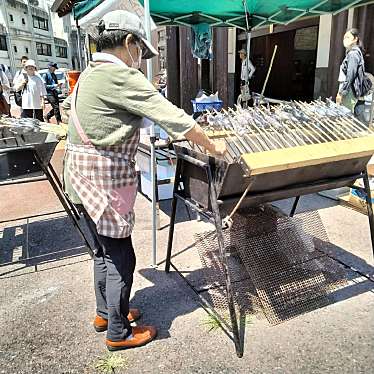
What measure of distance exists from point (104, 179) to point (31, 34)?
50.0 m

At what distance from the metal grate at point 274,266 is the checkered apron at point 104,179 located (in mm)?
941

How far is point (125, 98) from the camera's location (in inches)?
73.9

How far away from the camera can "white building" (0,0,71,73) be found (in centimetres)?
4012

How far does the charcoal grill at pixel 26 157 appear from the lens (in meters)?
2.86

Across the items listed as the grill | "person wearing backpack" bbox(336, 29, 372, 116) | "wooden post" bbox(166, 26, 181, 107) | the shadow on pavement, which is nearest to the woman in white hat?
"wooden post" bbox(166, 26, 181, 107)

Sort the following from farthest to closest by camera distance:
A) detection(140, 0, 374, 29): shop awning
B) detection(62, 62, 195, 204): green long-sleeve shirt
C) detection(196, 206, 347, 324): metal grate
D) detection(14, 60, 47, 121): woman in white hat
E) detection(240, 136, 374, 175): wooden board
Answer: detection(14, 60, 47, 121): woman in white hat
detection(140, 0, 374, 29): shop awning
detection(196, 206, 347, 324): metal grate
detection(240, 136, 374, 175): wooden board
detection(62, 62, 195, 204): green long-sleeve shirt

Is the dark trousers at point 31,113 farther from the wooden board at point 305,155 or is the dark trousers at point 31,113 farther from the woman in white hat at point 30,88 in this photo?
the wooden board at point 305,155

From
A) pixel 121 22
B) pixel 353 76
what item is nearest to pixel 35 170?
pixel 121 22

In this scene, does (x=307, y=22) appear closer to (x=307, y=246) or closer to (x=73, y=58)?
(x=307, y=246)

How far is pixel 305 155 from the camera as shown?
2.24 metres

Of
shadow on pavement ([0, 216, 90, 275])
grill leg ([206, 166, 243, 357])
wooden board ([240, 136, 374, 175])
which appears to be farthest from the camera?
shadow on pavement ([0, 216, 90, 275])

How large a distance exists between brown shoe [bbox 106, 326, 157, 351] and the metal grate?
0.53 metres

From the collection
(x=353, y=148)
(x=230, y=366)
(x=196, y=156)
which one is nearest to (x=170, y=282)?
(x=230, y=366)

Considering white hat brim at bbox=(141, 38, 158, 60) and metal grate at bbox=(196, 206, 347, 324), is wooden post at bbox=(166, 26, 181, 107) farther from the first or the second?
white hat brim at bbox=(141, 38, 158, 60)
